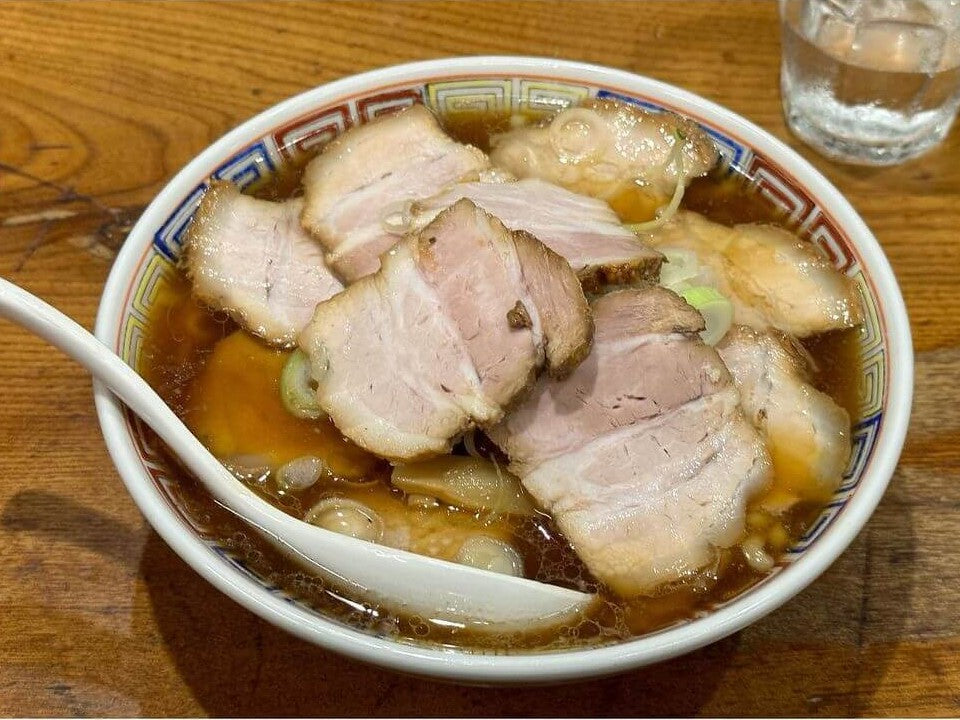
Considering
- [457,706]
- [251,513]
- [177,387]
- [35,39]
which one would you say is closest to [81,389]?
[177,387]

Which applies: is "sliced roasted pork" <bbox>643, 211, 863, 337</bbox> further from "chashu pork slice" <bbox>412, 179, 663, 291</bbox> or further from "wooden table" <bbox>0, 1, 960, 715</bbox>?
"wooden table" <bbox>0, 1, 960, 715</bbox>

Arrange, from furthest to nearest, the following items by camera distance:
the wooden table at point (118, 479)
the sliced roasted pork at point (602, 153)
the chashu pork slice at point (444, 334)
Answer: the sliced roasted pork at point (602, 153)
the wooden table at point (118, 479)
the chashu pork slice at point (444, 334)

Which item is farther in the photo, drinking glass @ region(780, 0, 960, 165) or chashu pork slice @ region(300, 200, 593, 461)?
drinking glass @ region(780, 0, 960, 165)

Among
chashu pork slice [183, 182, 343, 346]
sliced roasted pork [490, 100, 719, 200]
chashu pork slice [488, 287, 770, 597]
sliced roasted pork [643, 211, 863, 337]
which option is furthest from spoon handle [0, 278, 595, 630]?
sliced roasted pork [490, 100, 719, 200]

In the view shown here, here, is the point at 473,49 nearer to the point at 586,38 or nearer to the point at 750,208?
the point at 586,38

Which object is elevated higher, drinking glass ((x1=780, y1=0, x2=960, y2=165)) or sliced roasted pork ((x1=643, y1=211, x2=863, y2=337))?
drinking glass ((x1=780, y1=0, x2=960, y2=165))

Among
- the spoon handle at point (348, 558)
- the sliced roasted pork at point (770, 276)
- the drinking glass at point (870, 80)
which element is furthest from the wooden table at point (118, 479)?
the sliced roasted pork at point (770, 276)

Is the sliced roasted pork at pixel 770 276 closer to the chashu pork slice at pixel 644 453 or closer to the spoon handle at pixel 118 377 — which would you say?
the chashu pork slice at pixel 644 453
